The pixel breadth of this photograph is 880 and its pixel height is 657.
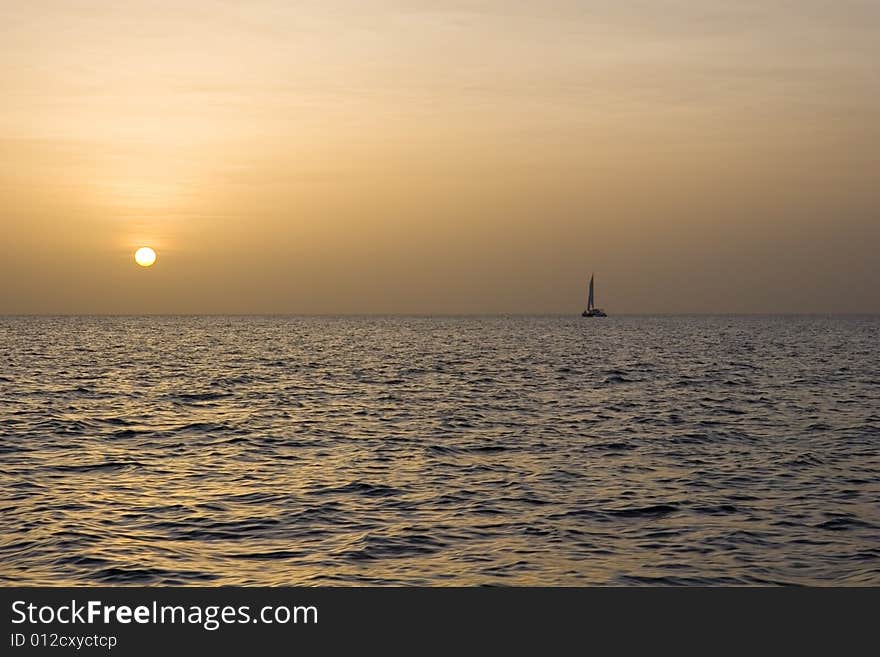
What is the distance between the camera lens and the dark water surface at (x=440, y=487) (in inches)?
680

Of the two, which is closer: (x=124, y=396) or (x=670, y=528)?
(x=670, y=528)

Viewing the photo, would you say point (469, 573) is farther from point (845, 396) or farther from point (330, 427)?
point (845, 396)

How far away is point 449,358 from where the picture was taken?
100188mm

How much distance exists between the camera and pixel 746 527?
20156 millimetres

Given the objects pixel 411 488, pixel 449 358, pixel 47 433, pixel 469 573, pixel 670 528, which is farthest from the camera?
pixel 449 358

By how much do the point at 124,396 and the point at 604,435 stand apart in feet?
96.5

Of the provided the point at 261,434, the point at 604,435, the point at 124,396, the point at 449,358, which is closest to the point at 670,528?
the point at 604,435

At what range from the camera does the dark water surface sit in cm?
1727

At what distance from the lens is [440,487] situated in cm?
2455
